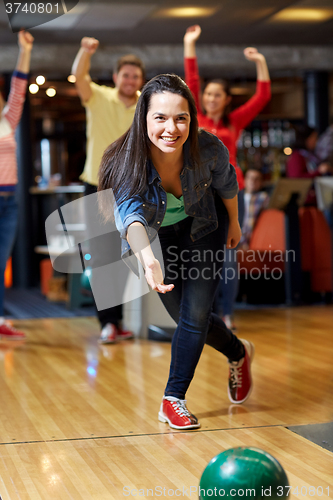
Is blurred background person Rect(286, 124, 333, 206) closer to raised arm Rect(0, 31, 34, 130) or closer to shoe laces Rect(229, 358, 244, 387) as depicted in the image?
raised arm Rect(0, 31, 34, 130)

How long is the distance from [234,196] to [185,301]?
382 millimetres

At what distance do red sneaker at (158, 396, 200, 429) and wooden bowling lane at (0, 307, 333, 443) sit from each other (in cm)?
4

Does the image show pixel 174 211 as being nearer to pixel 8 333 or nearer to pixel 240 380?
pixel 240 380

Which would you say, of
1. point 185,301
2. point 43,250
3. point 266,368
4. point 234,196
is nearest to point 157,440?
point 185,301

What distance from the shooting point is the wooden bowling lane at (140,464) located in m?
1.56

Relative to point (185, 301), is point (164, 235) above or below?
above

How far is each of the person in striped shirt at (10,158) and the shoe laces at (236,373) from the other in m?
1.88

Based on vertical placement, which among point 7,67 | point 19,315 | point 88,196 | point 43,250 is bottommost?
point 19,315

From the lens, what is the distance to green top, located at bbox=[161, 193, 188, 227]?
1.99 metres

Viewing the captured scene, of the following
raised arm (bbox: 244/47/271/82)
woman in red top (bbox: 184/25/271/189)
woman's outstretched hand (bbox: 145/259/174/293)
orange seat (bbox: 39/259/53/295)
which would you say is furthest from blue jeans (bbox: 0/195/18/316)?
orange seat (bbox: 39/259/53/295)

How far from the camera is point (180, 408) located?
6.89 ft

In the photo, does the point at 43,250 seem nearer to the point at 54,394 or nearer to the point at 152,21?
the point at 152,21

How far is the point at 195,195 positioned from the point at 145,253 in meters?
0.35

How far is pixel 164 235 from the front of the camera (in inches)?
83.3
